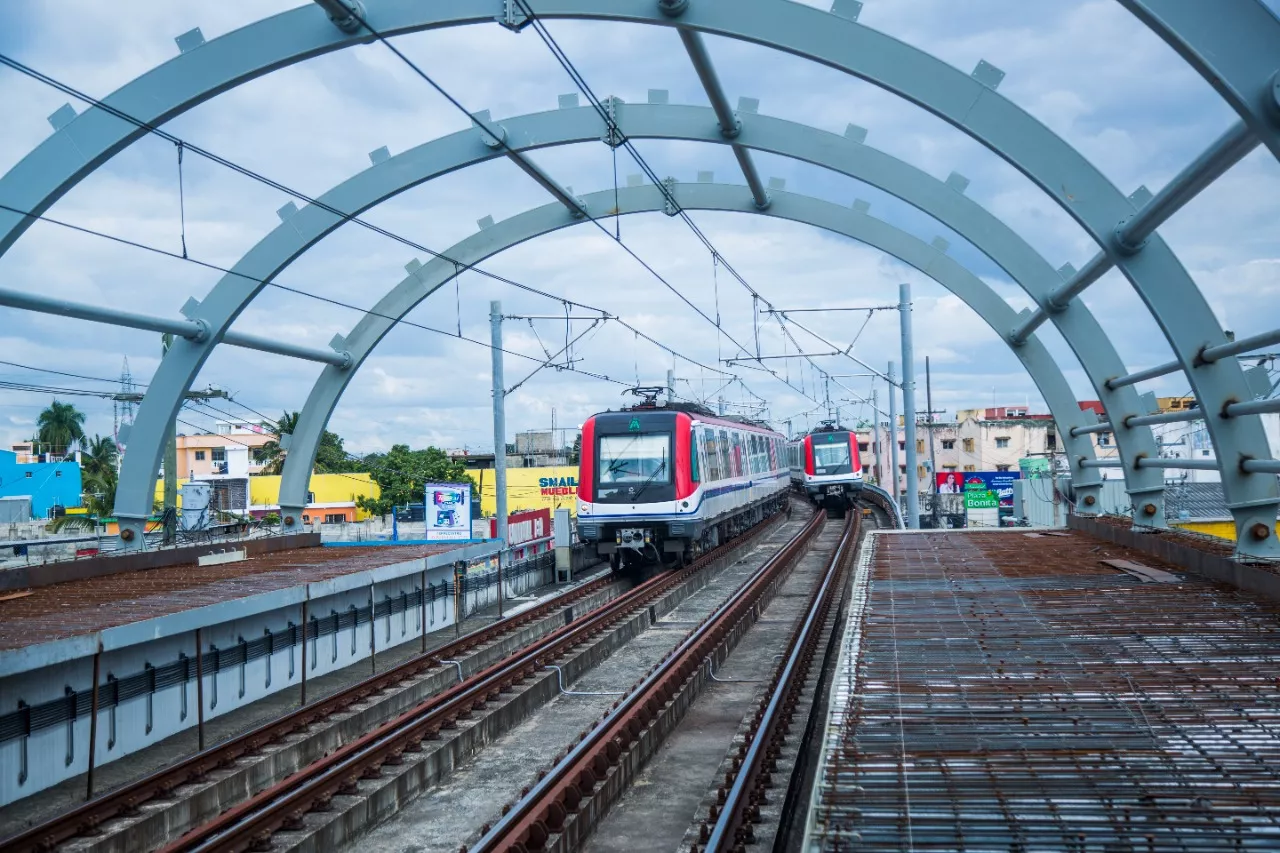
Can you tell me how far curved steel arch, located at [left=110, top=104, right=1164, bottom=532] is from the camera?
13.4 m

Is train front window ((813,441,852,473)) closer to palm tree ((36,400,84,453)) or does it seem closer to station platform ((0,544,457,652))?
station platform ((0,544,457,652))

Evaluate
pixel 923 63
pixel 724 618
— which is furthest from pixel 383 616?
pixel 923 63

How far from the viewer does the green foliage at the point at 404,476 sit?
1732 inches

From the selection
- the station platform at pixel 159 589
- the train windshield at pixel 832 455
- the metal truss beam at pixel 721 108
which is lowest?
the station platform at pixel 159 589

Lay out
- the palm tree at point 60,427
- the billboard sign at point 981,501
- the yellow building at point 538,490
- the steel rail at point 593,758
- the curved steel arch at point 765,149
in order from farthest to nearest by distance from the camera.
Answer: the palm tree at point 60,427 < the yellow building at point 538,490 < the billboard sign at point 981,501 < the curved steel arch at point 765,149 < the steel rail at point 593,758

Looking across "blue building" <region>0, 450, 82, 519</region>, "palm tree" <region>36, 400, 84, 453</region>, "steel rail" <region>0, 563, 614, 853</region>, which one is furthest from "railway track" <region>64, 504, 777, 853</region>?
"palm tree" <region>36, 400, 84, 453</region>

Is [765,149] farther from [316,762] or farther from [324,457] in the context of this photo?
[324,457]

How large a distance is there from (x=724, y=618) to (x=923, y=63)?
23.2 feet

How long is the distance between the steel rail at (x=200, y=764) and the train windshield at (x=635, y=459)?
217 inches

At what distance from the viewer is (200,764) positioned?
307 inches

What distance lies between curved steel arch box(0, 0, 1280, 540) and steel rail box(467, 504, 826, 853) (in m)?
5.19

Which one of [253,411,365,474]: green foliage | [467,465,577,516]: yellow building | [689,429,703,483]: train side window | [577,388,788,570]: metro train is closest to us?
[577,388,788,570]: metro train

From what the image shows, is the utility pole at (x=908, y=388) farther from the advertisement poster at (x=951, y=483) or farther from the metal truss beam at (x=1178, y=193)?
the advertisement poster at (x=951, y=483)

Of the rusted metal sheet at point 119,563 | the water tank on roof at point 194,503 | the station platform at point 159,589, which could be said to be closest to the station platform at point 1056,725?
the station platform at point 159,589
